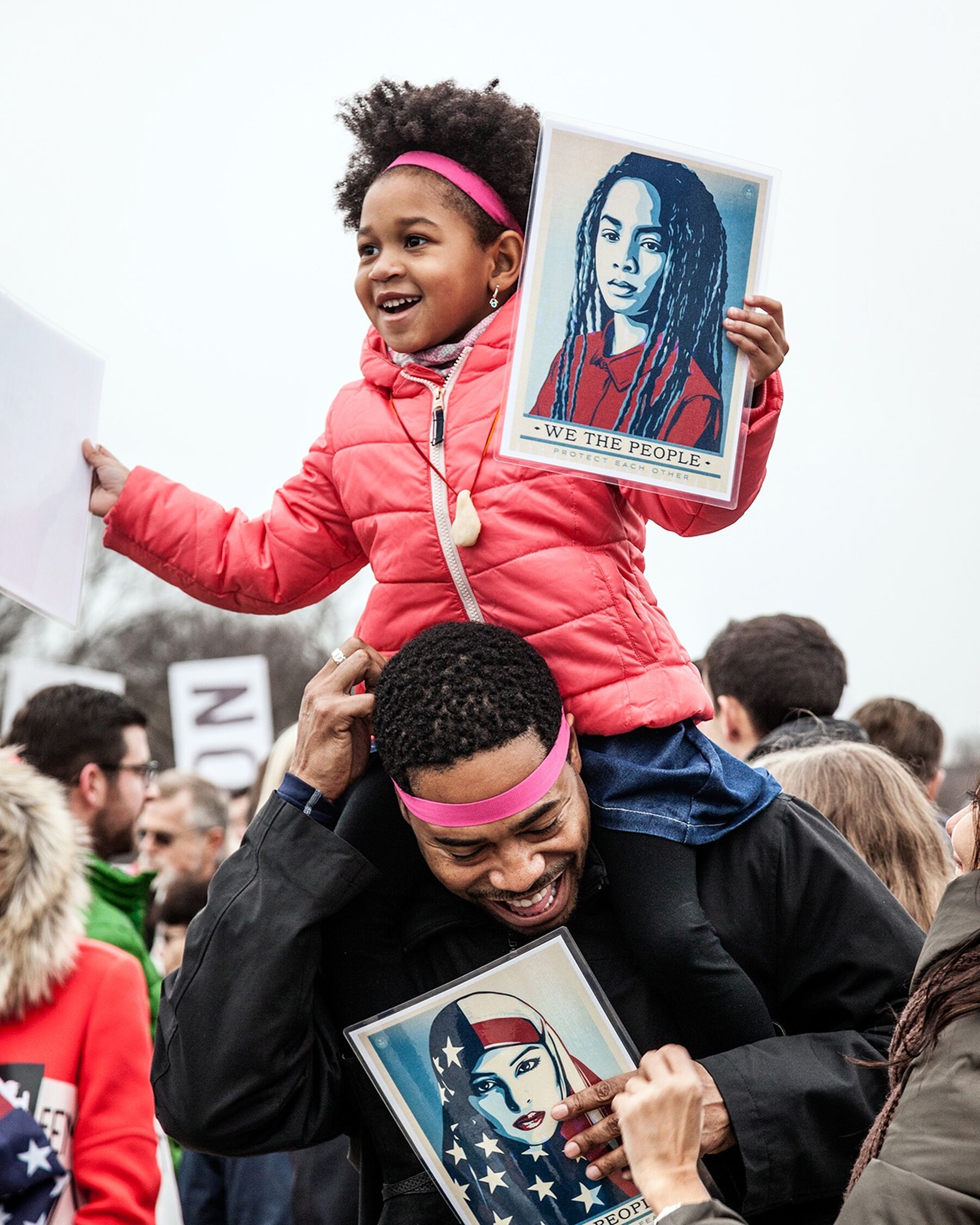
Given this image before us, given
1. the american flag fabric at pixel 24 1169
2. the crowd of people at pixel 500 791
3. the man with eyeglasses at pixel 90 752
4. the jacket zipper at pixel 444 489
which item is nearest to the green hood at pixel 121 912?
the man with eyeglasses at pixel 90 752

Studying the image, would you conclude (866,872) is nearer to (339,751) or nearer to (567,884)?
Result: (567,884)

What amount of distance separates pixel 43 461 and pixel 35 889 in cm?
121

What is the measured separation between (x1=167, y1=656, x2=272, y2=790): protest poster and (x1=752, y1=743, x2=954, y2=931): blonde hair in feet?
33.4

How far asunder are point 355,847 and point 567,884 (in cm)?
41

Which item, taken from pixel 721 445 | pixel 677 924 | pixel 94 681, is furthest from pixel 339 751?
pixel 94 681

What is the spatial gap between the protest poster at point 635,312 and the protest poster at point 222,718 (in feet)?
36.8

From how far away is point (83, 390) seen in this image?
298cm

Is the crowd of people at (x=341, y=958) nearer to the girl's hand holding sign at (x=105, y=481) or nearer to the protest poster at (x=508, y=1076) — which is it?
the protest poster at (x=508, y=1076)

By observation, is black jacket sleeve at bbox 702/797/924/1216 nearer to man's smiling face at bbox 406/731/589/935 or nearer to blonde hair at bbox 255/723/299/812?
man's smiling face at bbox 406/731/589/935

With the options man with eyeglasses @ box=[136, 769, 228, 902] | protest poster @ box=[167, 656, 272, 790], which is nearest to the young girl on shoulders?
man with eyeglasses @ box=[136, 769, 228, 902]

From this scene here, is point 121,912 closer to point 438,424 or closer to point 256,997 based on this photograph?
point 256,997

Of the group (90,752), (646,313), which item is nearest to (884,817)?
(646,313)

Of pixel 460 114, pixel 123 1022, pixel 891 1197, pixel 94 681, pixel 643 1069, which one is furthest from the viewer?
pixel 94 681

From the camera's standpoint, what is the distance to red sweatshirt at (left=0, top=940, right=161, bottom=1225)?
333cm
